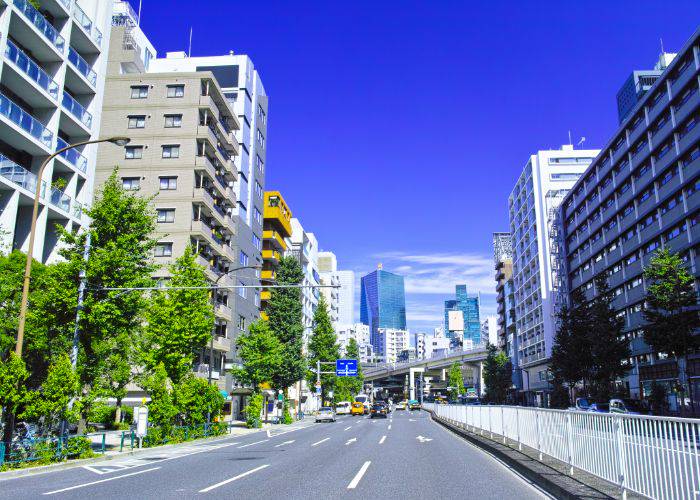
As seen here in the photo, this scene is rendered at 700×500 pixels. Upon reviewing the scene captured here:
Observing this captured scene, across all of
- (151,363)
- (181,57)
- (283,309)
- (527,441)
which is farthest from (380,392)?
(527,441)

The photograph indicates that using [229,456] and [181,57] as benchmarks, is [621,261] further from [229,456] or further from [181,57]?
[181,57]

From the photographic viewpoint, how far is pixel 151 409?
23141 millimetres

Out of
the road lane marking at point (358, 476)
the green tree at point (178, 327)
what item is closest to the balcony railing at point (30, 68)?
the green tree at point (178, 327)

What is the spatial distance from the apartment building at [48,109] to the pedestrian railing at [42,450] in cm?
1184

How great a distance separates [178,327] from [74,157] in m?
13.6

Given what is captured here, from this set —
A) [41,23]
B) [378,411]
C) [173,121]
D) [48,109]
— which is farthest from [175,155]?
[378,411]

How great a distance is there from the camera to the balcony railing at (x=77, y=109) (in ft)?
103

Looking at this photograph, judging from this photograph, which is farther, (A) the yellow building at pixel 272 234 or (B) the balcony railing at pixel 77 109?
(A) the yellow building at pixel 272 234

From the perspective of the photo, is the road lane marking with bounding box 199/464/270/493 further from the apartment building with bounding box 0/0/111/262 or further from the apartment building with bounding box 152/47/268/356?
the apartment building with bounding box 152/47/268/356

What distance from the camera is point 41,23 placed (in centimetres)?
2866

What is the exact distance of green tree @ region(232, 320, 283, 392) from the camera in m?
43.1

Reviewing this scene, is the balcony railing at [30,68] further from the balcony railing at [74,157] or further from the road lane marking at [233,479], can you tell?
the road lane marking at [233,479]

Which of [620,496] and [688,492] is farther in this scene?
[620,496]

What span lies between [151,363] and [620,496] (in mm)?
23740
